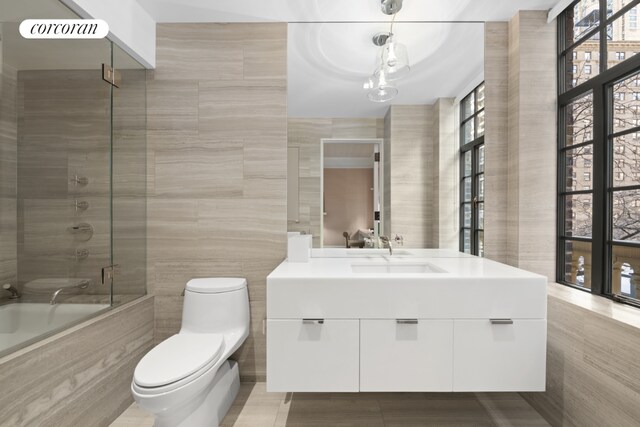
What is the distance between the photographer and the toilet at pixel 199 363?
1321mm

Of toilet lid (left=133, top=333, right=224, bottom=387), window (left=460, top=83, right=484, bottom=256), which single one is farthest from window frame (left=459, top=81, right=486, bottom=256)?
toilet lid (left=133, top=333, right=224, bottom=387)

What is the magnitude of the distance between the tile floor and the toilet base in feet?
0.24

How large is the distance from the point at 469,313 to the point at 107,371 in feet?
6.06

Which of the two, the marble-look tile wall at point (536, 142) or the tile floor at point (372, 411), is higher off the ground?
the marble-look tile wall at point (536, 142)

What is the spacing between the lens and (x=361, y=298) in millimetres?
1459

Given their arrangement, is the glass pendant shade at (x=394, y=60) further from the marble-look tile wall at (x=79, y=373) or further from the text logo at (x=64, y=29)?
the marble-look tile wall at (x=79, y=373)

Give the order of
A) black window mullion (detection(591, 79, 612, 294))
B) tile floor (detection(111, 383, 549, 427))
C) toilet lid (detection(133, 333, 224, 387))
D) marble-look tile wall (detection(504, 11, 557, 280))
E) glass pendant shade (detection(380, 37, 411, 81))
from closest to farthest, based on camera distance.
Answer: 1. toilet lid (detection(133, 333, 224, 387))
2. black window mullion (detection(591, 79, 612, 294))
3. tile floor (detection(111, 383, 549, 427))
4. marble-look tile wall (detection(504, 11, 557, 280))
5. glass pendant shade (detection(380, 37, 411, 81))

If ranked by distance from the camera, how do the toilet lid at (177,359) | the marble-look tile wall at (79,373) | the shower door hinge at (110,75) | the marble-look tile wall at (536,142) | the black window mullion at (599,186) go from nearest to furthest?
the marble-look tile wall at (79,373)
the toilet lid at (177,359)
the black window mullion at (599,186)
the shower door hinge at (110,75)
the marble-look tile wall at (536,142)

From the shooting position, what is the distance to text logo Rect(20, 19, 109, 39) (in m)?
1.45

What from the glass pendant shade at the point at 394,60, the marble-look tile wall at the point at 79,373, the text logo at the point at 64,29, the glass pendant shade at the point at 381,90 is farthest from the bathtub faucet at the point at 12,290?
the glass pendant shade at the point at 394,60

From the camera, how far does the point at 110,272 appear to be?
1.88 meters

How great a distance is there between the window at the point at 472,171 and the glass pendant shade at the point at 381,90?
460mm

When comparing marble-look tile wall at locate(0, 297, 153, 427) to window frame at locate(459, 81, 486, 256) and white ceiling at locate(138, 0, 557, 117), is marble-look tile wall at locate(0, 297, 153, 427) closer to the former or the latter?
white ceiling at locate(138, 0, 557, 117)

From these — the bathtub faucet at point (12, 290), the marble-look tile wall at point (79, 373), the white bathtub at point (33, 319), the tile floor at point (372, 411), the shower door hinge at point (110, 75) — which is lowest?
the tile floor at point (372, 411)
